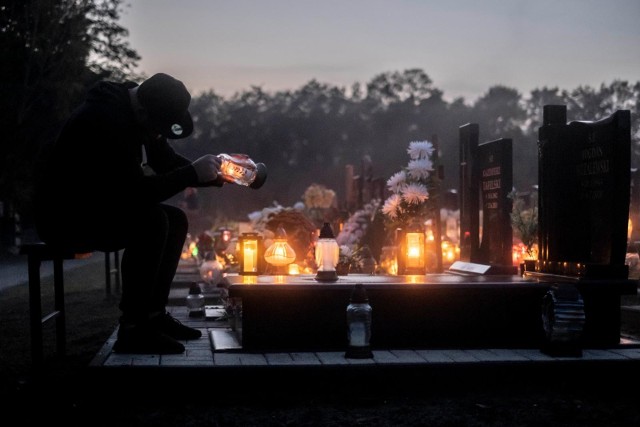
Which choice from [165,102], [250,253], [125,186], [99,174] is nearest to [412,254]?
[250,253]

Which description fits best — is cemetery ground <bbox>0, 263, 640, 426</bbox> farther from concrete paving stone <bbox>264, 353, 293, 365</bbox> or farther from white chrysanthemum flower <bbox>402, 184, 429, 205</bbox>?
white chrysanthemum flower <bbox>402, 184, 429, 205</bbox>

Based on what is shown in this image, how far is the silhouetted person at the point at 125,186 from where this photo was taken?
233 inches

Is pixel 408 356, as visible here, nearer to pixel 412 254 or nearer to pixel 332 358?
pixel 332 358

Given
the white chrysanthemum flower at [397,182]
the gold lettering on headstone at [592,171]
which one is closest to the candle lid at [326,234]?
the gold lettering on headstone at [592,171]

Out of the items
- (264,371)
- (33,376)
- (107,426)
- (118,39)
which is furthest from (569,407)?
(118,39)

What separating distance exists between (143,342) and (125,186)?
105 centimetres

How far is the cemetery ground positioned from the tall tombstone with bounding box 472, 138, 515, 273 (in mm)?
3104

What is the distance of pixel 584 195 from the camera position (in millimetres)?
7098

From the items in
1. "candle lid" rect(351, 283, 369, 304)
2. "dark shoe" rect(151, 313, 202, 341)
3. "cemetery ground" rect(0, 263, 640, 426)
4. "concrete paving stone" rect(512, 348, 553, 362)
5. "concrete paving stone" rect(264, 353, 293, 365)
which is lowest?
"cemetery ground" rect(0, 263, 640, 426)

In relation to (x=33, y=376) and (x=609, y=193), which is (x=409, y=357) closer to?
(x=609, y=193)

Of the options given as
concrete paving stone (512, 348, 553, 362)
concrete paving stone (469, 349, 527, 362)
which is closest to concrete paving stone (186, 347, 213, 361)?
concrete paving stone (469, 349, 527, 362)

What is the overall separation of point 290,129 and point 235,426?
70.2 m

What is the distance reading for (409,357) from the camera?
20.1 ft

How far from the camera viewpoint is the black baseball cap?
19.9ft
